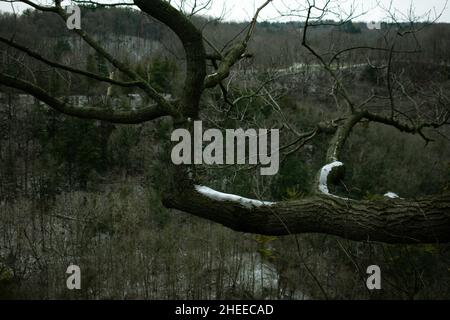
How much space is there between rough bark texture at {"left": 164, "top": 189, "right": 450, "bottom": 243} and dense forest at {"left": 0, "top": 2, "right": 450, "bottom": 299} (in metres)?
0.12

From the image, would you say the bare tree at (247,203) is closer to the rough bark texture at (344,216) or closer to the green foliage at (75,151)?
the rough bark texture at (344,216)

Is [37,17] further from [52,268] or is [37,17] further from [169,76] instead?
[169,76]

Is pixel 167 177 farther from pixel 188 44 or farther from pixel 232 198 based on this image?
pixel 188 44

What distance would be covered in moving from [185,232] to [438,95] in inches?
259

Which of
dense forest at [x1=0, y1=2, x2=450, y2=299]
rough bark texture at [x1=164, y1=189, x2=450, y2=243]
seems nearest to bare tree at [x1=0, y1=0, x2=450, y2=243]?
rough bark texture at [x1=164, y1=189, x2=450, y2=243]

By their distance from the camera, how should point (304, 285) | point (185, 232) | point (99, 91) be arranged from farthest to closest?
1. point (99, 91)
2. point (185, 232)
3. point (304, 285)

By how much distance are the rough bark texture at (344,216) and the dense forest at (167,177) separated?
119 mm

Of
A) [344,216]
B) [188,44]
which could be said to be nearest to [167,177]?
[188,44]

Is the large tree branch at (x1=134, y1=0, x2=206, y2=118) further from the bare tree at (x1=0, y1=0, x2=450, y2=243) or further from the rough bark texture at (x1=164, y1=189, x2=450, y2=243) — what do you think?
the rough bark texture at (x1=164, y1=189, x2=450, y2=243)

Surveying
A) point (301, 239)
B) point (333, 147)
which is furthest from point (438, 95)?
point (301, 239)

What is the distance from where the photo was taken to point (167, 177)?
8.86ft

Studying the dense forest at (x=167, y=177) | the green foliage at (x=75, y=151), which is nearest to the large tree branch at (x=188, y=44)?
the dense forest at (x=167, y=177)

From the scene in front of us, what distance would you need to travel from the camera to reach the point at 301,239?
8.82m

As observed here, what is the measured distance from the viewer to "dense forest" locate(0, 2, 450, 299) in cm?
461
